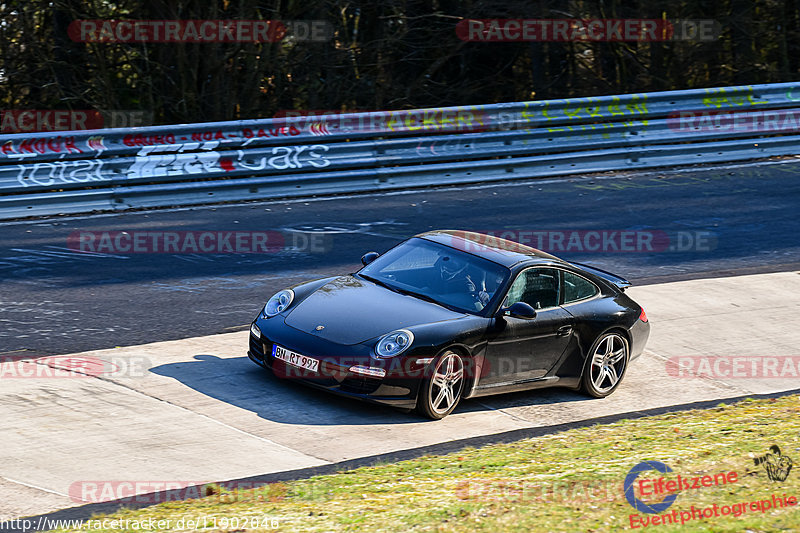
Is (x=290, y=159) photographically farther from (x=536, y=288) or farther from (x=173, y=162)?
(x=536, y=288)

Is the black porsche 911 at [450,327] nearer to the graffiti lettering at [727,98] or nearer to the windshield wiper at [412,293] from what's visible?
the windshield wiper at [412,293]

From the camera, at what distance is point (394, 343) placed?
8102 millimetres

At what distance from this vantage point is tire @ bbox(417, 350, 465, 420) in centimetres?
815

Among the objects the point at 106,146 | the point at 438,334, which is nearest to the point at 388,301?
the point at 438,334

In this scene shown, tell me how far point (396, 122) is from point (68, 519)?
1173cm

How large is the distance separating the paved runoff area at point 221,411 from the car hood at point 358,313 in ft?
1.86

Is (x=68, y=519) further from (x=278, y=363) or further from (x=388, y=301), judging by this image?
(x=388, y=301)

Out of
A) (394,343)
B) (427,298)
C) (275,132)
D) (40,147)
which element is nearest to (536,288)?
(427,298)

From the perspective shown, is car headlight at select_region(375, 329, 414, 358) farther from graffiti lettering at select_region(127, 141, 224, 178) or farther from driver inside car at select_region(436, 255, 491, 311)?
graffiti lettering at select_region(127, 141, 224, 178)

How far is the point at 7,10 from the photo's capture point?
60.8ft

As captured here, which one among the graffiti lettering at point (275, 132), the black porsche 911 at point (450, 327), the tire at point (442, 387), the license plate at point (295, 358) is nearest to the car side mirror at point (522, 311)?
the black porsche 911 at point (450, 327)

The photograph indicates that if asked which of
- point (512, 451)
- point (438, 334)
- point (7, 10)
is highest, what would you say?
point (7, 10)

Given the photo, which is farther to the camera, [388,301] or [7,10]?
[7,10]

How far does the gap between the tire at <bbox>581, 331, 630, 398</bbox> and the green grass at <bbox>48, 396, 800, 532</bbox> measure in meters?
1.32
